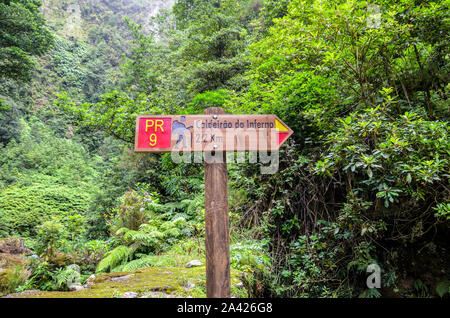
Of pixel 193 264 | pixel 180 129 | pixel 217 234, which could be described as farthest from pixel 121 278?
pixel 180 129

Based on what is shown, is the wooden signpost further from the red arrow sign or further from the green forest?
the green forest

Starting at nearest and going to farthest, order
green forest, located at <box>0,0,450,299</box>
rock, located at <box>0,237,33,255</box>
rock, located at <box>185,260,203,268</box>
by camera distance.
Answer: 1. green forest, located at <box>0,0,450,299</box>
2. rock, located at <box>185,260,203,268</box>
3. rock, located at <box>0,237,33,255</box>

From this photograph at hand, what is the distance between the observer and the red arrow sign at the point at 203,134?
211cm

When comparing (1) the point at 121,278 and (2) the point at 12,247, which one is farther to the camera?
(2) the point at 12,247

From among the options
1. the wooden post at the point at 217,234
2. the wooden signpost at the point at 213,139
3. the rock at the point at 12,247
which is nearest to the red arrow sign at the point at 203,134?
the wooden signpost at the point at 213,139

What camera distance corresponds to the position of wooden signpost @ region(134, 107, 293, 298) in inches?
80.9

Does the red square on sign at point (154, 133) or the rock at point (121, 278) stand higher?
the red square on sign at point (154, 133)

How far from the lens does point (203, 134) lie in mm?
2117

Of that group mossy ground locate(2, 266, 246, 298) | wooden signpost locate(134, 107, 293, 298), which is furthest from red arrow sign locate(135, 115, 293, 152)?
mossy ground locate(2, 266, 246, 298)

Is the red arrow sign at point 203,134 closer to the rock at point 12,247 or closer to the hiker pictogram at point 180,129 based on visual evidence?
the hiker pictogram at point 180,129

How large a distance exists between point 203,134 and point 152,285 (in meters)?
1.75

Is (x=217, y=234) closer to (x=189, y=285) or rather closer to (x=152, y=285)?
(x=189, y=285)
